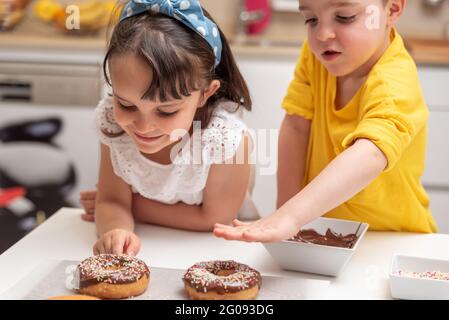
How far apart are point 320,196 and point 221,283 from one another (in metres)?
0.12

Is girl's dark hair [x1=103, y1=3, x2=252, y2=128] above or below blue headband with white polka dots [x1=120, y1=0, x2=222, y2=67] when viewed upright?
below

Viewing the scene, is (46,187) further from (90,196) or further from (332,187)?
(332,187)

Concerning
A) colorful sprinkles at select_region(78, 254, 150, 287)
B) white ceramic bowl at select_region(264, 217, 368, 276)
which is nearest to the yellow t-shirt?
white ceramic bowl at select_region(264, 217, 368, 276)

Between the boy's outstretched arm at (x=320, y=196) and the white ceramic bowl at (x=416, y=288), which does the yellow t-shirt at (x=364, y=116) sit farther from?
the white ceramic bowl at (x=416, y=288)

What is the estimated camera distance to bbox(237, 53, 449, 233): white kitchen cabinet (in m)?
0.96

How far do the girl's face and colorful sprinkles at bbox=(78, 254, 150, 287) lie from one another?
13 cm

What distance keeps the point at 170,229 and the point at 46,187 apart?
0.99 m

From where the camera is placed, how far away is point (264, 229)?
2.07 feet

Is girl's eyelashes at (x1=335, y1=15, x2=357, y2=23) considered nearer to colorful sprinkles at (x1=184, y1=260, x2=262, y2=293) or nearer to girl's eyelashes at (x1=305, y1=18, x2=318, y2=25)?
girl's eyelashes at (x1=305, y1=18, x2=318, y2=25)

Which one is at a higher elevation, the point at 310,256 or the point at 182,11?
the point at 182,11

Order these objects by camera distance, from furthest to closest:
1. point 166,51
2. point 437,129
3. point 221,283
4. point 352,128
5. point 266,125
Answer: point 437,129, point 266,125, point 352,128, point 166,51, point 221,283

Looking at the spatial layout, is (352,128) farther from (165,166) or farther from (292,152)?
(165,166)

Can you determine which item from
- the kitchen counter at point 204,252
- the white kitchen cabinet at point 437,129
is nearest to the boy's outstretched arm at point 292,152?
the kitchen counter at point 204,252

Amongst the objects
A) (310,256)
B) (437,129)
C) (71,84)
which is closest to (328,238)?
(310,256)
